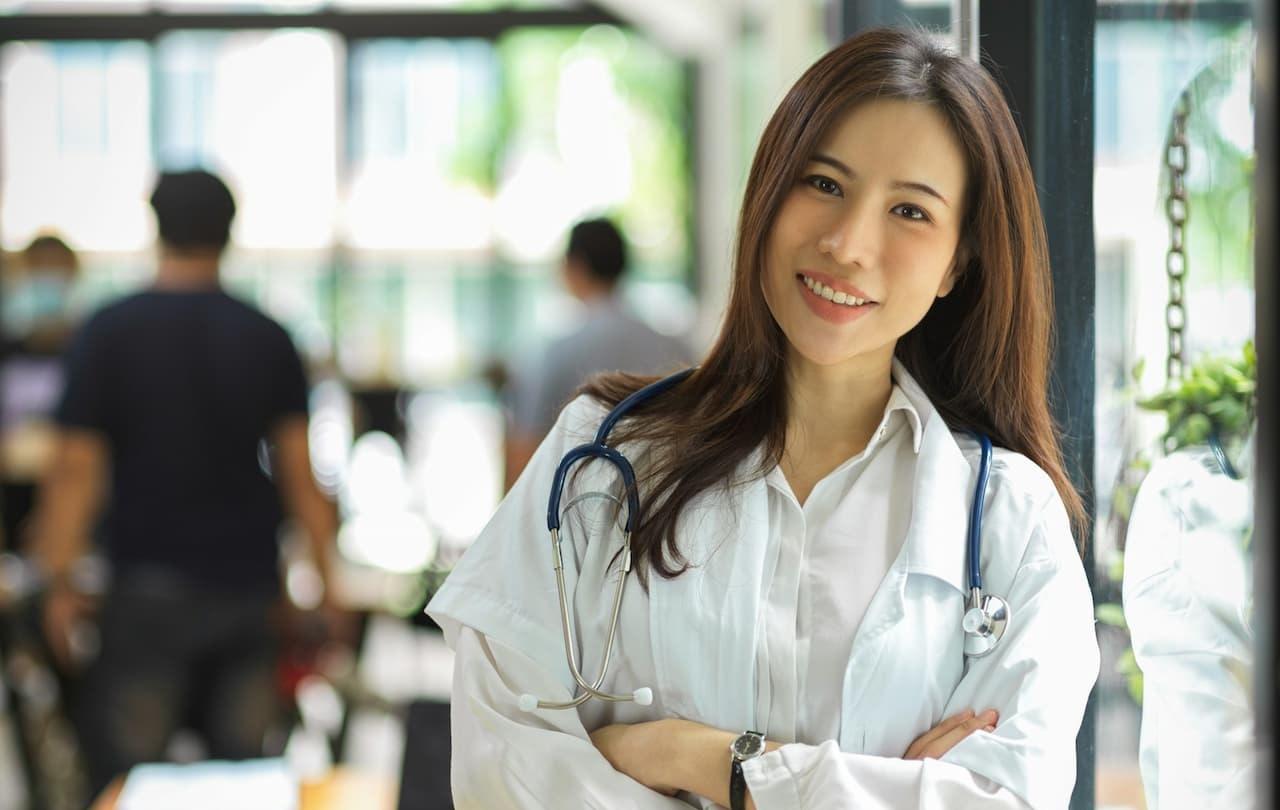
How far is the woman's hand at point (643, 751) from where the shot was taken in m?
1.34

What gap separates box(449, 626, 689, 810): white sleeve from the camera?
1.36m

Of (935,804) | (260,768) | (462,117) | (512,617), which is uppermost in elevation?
(462,117)

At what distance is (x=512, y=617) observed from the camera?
139cm

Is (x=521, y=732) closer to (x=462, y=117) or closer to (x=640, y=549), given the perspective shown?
(x=640, y=549)

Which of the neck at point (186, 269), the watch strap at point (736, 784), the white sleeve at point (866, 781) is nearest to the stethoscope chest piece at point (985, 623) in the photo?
the white sleeve at point (866, 781)

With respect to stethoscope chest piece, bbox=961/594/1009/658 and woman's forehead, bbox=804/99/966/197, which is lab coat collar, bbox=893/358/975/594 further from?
woman's forehead, bbox=804/99/966/197

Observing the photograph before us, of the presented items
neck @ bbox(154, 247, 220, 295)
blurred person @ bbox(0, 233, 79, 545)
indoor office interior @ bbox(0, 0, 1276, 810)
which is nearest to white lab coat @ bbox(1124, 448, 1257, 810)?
neck @ bbox(154, 247, 220, 295)

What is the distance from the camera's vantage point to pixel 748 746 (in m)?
1.31

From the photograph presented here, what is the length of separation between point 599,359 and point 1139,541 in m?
2.20

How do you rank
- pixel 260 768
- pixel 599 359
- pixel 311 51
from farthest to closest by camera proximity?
1. pixel 311 51
2. pixel 599 359
3. pixel 260 768

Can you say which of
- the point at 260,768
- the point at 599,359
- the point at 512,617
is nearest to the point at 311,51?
the point at 599,359

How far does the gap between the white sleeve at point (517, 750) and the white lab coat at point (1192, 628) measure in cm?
47

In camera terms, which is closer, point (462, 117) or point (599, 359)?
point (599, 359)

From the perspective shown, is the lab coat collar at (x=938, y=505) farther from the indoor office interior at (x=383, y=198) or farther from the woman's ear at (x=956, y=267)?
the indoor office interior at (x=383, y=198)
